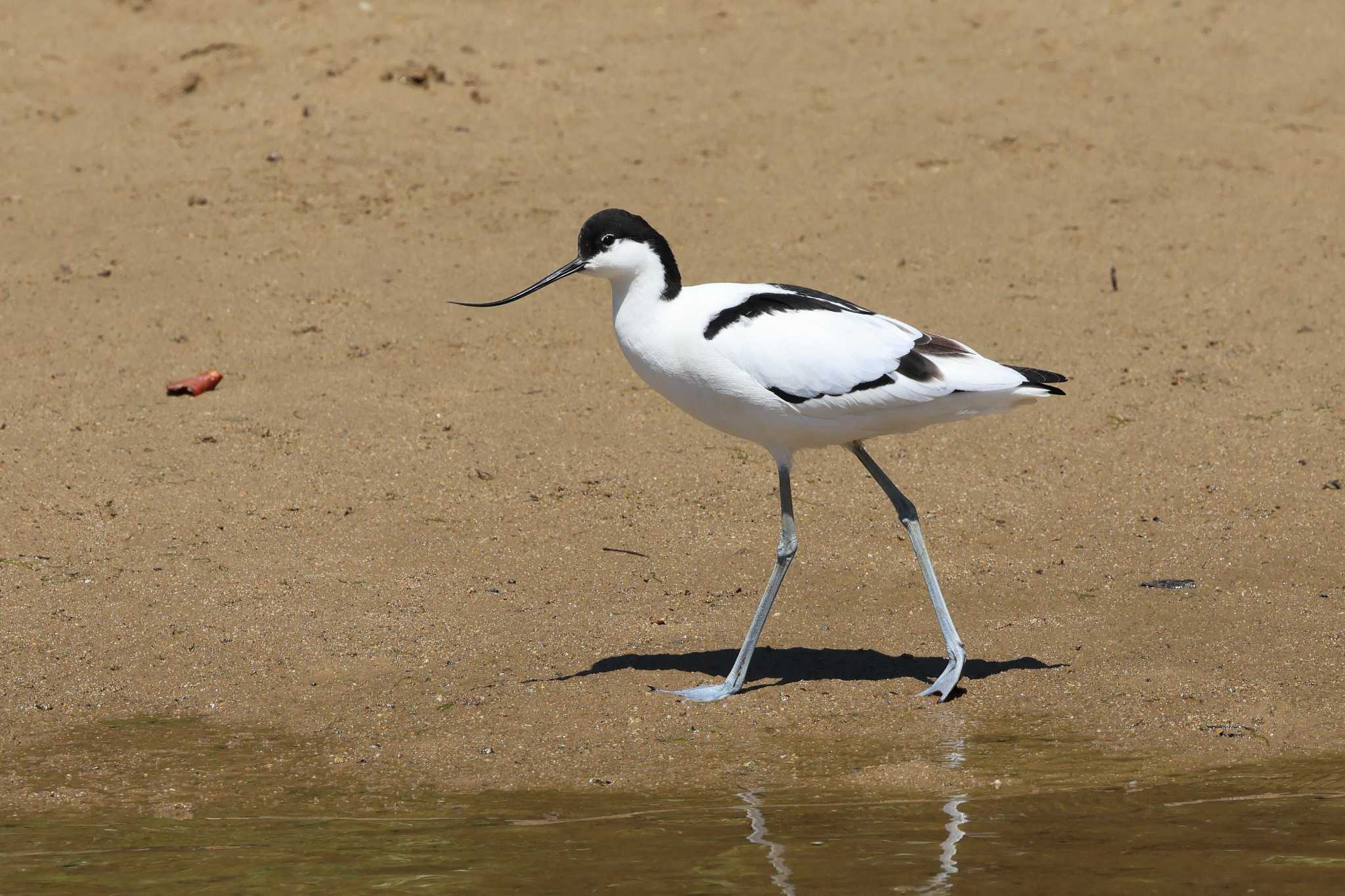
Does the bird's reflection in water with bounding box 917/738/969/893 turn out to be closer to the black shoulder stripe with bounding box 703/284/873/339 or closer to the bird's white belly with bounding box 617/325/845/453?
the bird's white belly with bounding box 617/325/845/453

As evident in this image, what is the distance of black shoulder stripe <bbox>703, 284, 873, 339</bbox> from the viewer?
4941 mm

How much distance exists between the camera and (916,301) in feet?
27.6

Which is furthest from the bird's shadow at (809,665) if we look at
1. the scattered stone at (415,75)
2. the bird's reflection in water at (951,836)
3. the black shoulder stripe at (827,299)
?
the scattered stone at (415,75)

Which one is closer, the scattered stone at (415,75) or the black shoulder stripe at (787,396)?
the black shoulder stripe at (787,396)

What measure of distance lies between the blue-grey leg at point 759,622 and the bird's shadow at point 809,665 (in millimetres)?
104

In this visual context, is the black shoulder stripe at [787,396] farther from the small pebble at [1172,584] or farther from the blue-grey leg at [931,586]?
the small pebble at [1172,584]

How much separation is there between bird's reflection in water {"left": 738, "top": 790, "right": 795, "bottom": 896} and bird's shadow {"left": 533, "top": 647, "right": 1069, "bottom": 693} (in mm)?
797

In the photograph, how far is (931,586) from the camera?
16.8ft

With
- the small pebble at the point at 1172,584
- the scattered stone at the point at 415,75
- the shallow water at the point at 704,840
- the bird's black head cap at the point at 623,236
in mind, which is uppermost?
the scattered stone at the point at 415,75

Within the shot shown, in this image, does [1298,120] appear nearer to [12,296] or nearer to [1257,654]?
[1257,654]

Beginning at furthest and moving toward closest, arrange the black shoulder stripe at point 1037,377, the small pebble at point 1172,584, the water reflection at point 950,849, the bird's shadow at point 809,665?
the small pebble at point 1172,584, the bird's shadow at point 809,665, the black shoulder stripe at point 1037,377, the water reflection at point 950,849

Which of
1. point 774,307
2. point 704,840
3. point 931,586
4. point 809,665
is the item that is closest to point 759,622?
point 809,665

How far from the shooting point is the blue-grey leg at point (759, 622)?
4.95m

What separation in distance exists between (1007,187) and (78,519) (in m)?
5.64
